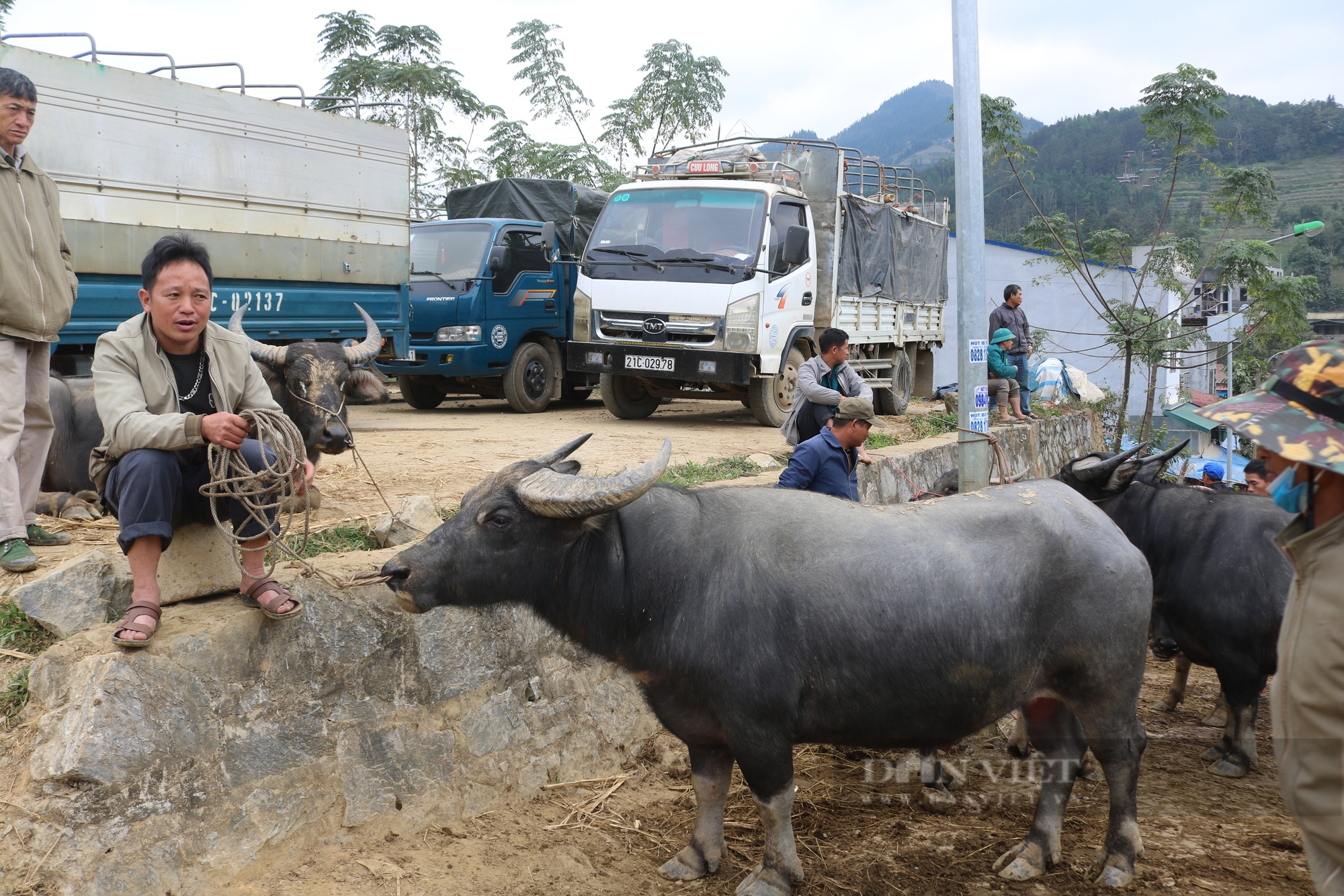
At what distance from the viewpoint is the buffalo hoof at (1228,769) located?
4492 mm

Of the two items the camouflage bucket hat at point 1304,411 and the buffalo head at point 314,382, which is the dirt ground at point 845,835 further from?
the camouflage bucket hat at point 1304,411

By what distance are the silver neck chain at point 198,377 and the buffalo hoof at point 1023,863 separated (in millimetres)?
3528

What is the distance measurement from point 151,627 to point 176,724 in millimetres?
353

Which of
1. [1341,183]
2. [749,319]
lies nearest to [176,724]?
[749,319]

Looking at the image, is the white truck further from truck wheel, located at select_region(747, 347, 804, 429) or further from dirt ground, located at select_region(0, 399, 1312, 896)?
dirt ground, located at select_region(0, 399, 1312, 896)

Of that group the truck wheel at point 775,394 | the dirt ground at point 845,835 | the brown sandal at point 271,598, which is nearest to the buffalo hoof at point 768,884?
the dirt ground at point 845,835

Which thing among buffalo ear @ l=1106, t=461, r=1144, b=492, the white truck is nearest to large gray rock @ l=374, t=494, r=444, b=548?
buffalo ear @ l=1106, t=461, r=1144, b=492

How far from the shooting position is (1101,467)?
190 inches

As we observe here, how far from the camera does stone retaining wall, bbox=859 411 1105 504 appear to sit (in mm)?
8023

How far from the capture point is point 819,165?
1144 cm

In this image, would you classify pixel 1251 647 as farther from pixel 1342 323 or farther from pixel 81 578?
pixel 1342 323

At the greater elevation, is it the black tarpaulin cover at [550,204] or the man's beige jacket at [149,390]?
the black tarpaulin cover at [550,204]

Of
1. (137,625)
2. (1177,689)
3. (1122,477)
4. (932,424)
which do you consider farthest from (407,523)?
(932,424)

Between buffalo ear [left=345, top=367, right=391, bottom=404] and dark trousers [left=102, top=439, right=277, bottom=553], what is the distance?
8.05 ft
